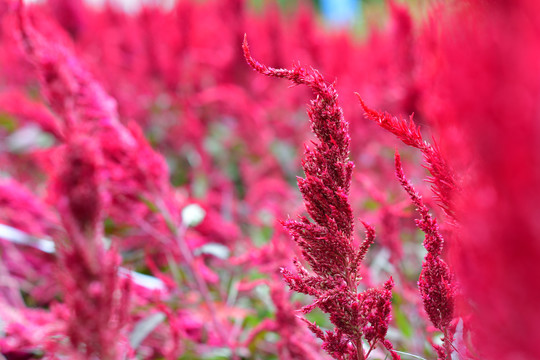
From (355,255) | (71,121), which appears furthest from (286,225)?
(71,121)

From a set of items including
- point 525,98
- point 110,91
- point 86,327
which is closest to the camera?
point 525,98

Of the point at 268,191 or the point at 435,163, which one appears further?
the point at 268,191

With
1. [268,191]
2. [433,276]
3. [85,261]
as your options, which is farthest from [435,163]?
[268,191]

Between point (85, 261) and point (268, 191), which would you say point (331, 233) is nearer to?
point (85, 261)

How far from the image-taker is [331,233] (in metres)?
0.45

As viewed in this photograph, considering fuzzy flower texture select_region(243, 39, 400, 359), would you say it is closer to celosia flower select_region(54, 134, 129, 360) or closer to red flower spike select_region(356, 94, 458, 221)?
red flower spike select_region(356, 94, 458, 221)

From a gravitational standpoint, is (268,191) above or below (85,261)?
above

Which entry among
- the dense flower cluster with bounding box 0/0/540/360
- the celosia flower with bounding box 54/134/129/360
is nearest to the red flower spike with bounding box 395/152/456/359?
the dense flower cluster with bounding box 0/0/540/360

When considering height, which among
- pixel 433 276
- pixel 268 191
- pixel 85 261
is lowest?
pixel 85 261

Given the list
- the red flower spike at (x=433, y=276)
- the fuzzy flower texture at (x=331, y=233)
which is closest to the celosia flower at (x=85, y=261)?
the fuzzy flower texture at (x=331, y=233)

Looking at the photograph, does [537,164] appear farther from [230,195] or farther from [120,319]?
[230,195]

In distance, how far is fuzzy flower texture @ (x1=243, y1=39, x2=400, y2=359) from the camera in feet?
1.45

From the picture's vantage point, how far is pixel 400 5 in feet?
4.50

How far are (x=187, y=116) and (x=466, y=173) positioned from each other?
1636 mm
